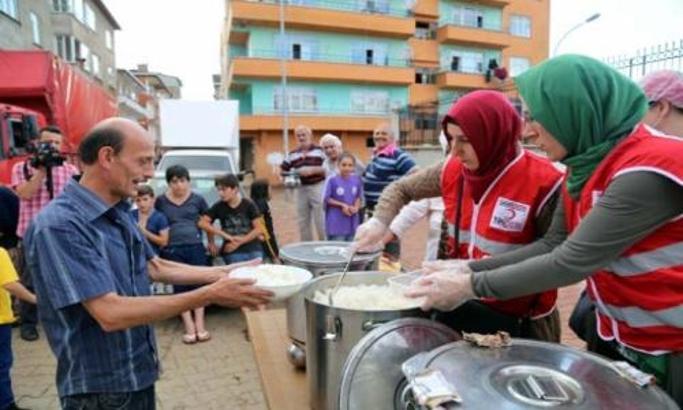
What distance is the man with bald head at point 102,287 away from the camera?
1.42m

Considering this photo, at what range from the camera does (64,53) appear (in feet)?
86.1

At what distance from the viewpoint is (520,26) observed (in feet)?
108

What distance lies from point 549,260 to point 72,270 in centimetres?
131

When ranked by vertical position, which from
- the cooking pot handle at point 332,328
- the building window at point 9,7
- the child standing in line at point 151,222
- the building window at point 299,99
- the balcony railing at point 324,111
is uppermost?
the building window at point 9,7

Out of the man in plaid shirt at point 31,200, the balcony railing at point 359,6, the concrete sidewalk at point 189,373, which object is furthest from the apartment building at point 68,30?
the concrete sidewalk at point 189,373

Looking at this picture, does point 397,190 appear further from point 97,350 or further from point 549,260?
point 97,350

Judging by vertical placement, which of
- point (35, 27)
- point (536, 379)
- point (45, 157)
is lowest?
point (536, 379)

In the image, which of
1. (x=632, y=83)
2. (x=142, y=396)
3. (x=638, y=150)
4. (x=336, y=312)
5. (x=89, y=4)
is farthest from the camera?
(x=89, y=4)

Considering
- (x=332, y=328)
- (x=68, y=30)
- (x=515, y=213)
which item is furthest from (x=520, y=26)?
(x=332, y=328)

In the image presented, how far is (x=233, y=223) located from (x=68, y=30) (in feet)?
87.7

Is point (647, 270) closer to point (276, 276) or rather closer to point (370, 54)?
point (276, 276)

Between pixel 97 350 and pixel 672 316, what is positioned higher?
pixel 672 316

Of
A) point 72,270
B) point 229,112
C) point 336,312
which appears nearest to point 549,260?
point 336,312

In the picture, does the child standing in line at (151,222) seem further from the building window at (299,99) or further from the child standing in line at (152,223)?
the building window at (299,99)
